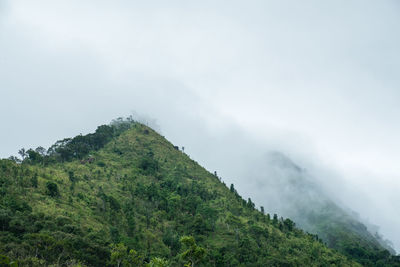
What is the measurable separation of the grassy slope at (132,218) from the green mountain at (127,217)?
0.24 meters

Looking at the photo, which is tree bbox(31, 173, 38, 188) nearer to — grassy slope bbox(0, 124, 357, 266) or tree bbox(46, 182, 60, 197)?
grassy slope bbox(0, 124, 357, 266)

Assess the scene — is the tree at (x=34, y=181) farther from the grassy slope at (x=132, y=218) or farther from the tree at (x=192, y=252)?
the tree at (x=192, y=252)

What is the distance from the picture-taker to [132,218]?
290ft

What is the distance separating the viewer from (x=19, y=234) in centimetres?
6150

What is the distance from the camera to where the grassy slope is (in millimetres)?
62700

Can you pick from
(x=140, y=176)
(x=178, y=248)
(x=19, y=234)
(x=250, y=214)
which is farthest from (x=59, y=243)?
(x=250, y=214)

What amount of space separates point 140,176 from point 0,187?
59115 millimetres

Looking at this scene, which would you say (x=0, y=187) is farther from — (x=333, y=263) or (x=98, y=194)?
(x=333, y=263)

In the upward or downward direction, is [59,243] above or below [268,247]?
below

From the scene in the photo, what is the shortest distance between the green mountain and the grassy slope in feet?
0.77

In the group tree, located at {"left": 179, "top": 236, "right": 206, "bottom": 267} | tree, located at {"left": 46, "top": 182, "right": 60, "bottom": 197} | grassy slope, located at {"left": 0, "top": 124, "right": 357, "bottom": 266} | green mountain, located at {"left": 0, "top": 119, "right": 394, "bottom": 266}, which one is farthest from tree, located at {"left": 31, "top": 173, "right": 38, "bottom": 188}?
tree, located at {"left": 179, "top": 236, "right": 206, "bottom": 267}

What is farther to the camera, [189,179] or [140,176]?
[189,179]

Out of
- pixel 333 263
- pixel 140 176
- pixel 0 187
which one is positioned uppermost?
pixel 140 176

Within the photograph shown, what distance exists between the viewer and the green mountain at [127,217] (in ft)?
203
